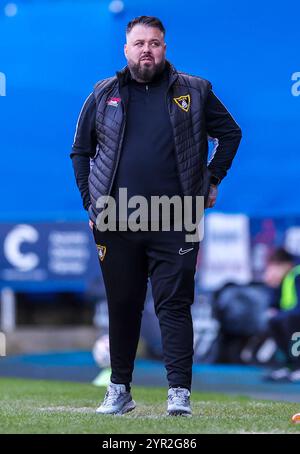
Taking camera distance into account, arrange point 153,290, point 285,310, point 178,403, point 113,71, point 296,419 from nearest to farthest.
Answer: point 296,419 < point 178,403 < point 153,290 < point 113,71 < point 285,310

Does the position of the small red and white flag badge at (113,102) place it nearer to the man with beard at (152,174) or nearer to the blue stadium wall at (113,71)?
the man with beard at (152,174)

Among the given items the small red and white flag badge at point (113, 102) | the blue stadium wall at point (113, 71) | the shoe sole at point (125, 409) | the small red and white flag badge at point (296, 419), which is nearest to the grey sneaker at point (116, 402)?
the shoe sole at point (125, 409)

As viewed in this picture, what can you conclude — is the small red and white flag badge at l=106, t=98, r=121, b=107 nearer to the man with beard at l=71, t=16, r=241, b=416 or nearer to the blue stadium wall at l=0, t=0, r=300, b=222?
the man with beard at l=71, t=16, r=241, b=416

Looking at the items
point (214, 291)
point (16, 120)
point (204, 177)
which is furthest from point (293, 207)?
point (204, 177)

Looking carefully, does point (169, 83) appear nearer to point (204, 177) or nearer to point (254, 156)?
point (204, 177)

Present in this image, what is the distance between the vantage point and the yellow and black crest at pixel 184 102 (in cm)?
472

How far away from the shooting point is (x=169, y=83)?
4738 mm

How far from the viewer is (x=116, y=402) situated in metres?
4.82

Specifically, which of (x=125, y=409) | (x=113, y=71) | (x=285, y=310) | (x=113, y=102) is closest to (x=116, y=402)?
(x=125, y=409)

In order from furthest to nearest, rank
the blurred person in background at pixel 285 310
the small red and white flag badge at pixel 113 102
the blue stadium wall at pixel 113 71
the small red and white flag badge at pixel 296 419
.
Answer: the blurred person in background at pixel 285 310, the blue stadium wall at pixel 113 71, the small red and white flag badge at pixel 113 102, the small red and white flag badge at pixel 296 419

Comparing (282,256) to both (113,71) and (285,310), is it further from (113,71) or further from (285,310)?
(113,71)

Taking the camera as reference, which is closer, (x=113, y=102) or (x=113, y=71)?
(x=113, y=102)

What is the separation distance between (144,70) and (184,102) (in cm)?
22

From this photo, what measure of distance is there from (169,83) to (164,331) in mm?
1076
